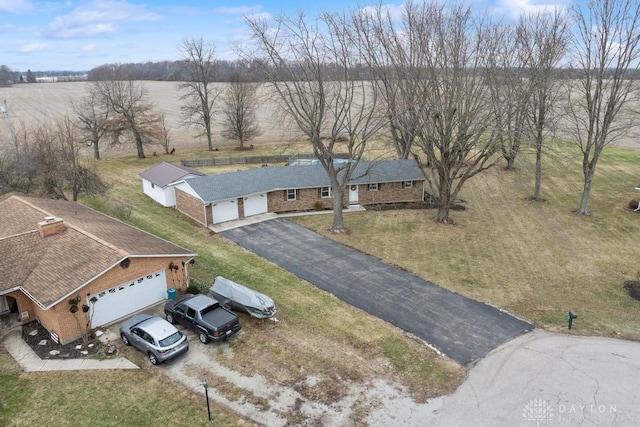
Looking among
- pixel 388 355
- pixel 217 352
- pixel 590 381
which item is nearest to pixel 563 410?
pixel 590 381

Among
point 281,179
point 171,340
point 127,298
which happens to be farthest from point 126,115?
point 171,340

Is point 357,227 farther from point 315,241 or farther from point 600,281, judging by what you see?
point 600,281

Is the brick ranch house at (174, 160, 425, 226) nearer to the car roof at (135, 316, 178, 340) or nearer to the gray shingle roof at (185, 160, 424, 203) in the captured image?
the gray shingle roof at (185, 160, 424, 203)

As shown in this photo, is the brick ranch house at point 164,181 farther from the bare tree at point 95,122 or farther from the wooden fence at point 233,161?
the bare tree at point 95,122

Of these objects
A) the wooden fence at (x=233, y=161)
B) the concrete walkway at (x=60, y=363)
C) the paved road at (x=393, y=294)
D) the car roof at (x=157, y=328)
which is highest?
the wooden fence at (x=233, y=161)

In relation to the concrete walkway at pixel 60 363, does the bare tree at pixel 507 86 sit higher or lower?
higher

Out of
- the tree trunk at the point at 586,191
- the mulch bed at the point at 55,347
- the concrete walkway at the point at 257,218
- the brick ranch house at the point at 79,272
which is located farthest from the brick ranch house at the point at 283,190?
the mulch bed at the point at 55,347
